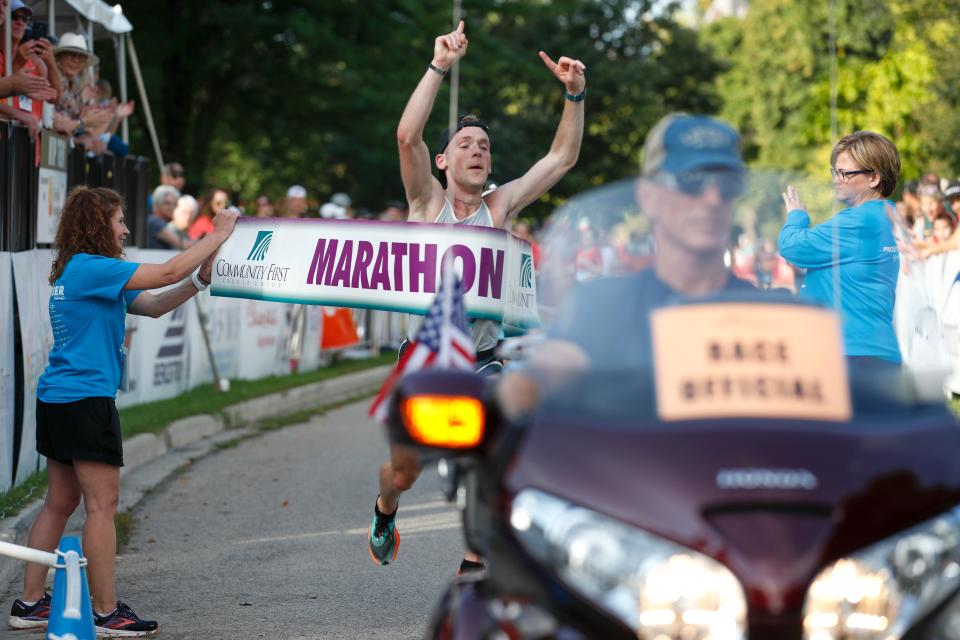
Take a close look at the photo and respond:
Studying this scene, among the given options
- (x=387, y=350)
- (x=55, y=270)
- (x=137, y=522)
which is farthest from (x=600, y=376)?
(x=387, y=350)

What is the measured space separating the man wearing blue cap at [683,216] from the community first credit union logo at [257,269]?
360 centimetres

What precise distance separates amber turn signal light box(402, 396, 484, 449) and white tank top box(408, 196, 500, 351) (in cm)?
320

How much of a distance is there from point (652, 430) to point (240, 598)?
424cm

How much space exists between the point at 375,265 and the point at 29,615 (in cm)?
209

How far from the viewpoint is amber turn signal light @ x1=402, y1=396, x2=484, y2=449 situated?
11.0ft

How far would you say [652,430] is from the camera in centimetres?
319

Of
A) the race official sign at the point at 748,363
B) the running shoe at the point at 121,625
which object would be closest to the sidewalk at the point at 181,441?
the running shoe at the point at 121,625

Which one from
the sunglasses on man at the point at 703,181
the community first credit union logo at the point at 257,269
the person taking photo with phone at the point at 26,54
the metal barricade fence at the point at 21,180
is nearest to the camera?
the sunglasses on man at the point at 703,181

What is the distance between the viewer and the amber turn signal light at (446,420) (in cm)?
336

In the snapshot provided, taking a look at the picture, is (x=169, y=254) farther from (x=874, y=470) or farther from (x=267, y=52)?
(x=267, y=52)

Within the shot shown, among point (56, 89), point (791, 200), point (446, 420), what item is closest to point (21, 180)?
point (56, 89)

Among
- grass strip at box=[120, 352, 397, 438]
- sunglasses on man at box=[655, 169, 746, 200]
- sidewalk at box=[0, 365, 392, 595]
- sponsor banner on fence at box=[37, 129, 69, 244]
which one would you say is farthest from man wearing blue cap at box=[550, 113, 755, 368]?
grass strip at box=[120, 352, 397, 438]

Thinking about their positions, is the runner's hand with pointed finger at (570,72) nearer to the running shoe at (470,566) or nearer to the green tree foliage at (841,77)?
the running shoe at (470,566)

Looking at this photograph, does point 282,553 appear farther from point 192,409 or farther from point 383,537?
point 192,409
